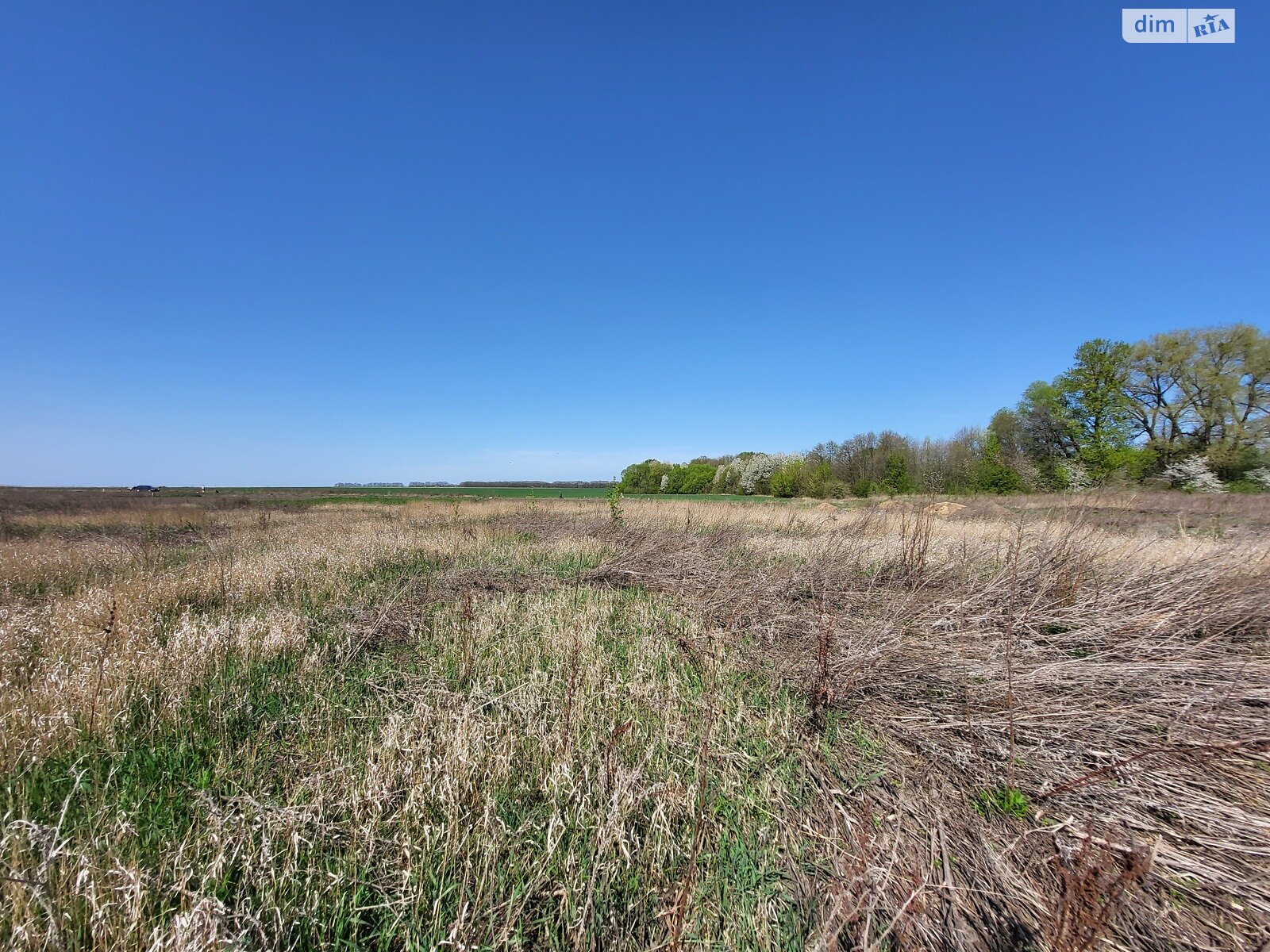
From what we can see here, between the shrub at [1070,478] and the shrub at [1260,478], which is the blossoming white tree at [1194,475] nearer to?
Answer: the shrub at [1260,478]

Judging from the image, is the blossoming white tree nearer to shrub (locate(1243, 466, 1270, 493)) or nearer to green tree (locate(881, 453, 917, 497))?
shrub (locate(1243, 466, 1270, 493))

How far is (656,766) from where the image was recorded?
3.14 m

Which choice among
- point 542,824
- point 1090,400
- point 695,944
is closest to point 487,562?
point 542,824

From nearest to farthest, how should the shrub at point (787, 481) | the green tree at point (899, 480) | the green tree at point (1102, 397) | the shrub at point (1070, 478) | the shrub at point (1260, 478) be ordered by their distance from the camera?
the shrub at point (1070, 478) → the shrub at point (1260, 478) → the green tree at point (899, 480) → the green tree at point (1102, 397) → the shrub at point (787, 481)

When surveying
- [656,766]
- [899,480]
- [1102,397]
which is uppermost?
[1102,397]

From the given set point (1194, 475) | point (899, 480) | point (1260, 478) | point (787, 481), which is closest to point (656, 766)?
point (899, 480)

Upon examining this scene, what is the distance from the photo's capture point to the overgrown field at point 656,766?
2.04 meters

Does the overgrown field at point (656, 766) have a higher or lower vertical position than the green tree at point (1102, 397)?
lower

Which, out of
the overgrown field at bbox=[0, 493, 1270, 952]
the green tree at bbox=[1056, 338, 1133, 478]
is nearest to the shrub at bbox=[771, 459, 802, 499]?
the green tree at bbox=[1056, 338, 1133, 478]

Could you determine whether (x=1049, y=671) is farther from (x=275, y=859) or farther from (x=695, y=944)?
(x=275, y=859)

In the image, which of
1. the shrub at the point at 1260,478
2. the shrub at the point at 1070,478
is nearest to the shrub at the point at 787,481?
the shrub at the point at 1260,478

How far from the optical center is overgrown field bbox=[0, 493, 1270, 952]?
2.04 meters

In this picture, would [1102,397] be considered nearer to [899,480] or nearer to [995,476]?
[995,476]

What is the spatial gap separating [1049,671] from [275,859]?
18.2ft
